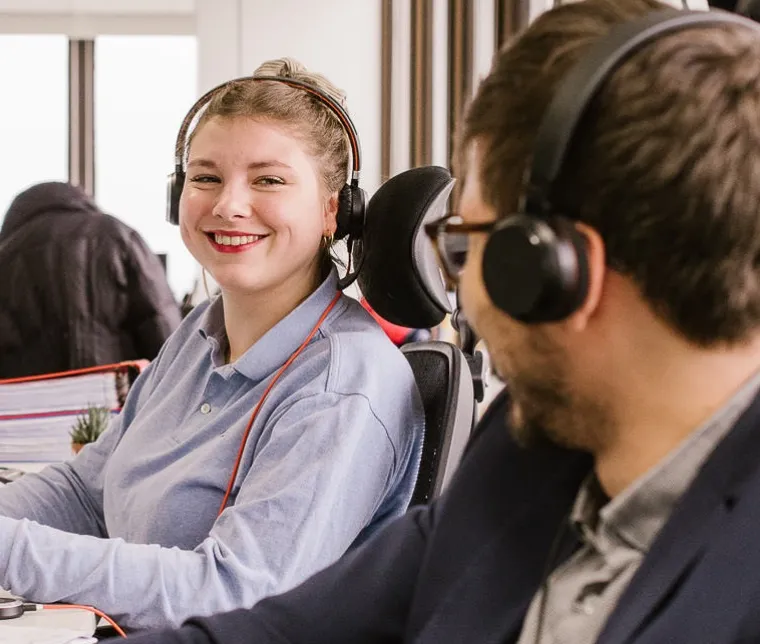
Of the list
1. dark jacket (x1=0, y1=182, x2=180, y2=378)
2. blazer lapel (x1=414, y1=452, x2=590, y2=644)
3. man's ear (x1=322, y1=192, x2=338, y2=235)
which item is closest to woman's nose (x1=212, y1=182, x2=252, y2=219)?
man's ear (x1=322, y1=192, x2=338, y2=235)

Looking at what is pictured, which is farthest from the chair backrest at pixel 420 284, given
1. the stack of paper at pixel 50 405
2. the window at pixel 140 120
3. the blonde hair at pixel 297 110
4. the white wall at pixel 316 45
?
the window at pixel 140 120

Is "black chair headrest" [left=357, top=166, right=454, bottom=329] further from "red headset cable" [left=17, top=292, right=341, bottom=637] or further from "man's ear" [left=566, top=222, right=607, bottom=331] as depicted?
"man's ear" [left=566, top=222, right=607, bottom=331]

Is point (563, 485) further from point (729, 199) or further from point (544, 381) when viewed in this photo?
point (729, 199)

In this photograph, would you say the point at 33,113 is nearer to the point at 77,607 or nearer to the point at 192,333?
the point at 192,333

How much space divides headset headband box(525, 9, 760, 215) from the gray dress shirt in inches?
7.4

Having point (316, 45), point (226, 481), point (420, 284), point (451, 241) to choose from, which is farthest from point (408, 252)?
point (316, 45)

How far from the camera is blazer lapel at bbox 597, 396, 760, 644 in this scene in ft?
2.23

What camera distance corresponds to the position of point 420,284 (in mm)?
1309

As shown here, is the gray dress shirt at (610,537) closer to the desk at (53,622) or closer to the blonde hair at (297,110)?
the desk at (53,622)

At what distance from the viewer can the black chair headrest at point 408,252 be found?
51.3 inches

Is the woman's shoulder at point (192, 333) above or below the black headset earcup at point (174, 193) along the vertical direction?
below

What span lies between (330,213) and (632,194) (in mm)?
808

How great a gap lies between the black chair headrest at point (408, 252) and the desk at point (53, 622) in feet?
1.66

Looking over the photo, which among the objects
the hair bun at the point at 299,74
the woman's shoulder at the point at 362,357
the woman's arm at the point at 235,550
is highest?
the hair bun at the point at 299,74
